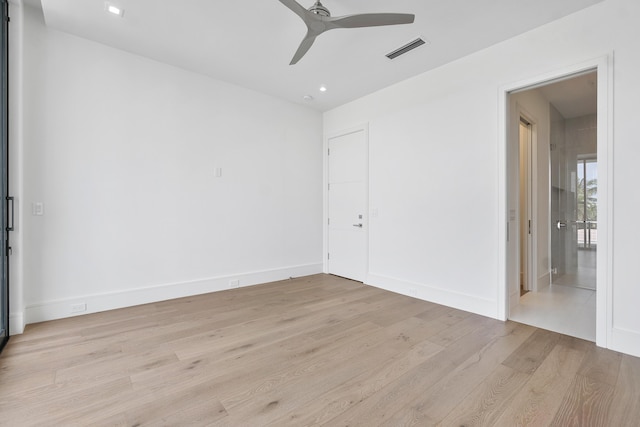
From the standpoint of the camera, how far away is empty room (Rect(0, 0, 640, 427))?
6.30 ft

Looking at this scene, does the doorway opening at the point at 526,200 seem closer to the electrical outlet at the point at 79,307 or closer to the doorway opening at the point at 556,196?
the doorway opening at the point at 556,196

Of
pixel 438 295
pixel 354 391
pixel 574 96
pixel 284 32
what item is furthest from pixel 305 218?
pixel 574 96

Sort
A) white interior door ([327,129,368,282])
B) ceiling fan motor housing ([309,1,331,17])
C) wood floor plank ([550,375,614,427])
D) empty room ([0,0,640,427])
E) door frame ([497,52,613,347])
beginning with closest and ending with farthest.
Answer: wood floor plank ([550,375,614,427])
empty room ([0,0,640,427])
ceiling fan motor housing ([309,1,331,17])
door frame ([497,52,613,347])
white interior door ([327,129,368,282])

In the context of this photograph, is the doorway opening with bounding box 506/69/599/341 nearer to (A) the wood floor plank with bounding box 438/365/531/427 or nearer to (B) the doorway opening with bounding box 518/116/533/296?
(B) the doorway opening with bounding box 518/116/533/296

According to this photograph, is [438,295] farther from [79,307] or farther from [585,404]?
[79,307]

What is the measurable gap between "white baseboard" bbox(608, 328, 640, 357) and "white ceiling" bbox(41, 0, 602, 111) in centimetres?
275

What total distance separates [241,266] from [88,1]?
3303 millimetres

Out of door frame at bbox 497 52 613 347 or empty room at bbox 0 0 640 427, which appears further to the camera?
door frame at bbox 497 52 613 347

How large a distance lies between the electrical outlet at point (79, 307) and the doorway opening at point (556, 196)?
16.0ft

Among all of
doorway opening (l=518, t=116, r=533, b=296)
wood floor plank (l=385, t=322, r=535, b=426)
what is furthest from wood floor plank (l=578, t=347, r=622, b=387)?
doorway opening (l=518, t=116, r=533, b=296)

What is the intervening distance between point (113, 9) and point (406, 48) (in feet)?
9.44

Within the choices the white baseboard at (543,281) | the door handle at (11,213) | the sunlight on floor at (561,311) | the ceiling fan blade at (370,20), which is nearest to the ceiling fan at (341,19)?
the ceiling fan blade at (370,20)

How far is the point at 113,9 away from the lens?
8.54 ft

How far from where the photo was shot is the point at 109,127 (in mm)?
3250
